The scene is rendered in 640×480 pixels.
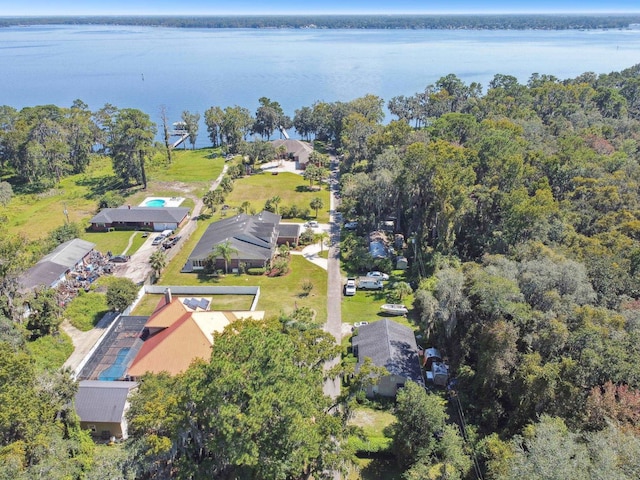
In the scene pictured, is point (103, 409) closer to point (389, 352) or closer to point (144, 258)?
Result: point (389, 352)

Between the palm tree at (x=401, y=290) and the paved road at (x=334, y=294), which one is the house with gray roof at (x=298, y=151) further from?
the palm tree at (x=401, y=290)

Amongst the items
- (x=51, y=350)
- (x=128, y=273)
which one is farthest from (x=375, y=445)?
(x=128, y=273)

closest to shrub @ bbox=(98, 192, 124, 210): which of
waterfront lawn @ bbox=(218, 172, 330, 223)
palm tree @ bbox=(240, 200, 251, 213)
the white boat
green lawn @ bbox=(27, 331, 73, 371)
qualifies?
waterfront lawn @ bbox=(218, 172, 330, 223)

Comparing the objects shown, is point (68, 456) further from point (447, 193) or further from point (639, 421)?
point (447, 193)

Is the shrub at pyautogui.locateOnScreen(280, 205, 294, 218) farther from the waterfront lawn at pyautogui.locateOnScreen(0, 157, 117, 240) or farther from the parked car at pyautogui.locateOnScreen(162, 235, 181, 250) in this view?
the waterfront lawn at pyautogui.locateOnScreen(0, 157, 117, 240)

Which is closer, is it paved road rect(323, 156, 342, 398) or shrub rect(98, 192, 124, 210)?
paved road rect(323, 156, 342, 398)

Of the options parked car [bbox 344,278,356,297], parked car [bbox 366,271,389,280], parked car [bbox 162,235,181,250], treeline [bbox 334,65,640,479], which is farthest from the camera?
parked car [bbox 162,235,181,250]

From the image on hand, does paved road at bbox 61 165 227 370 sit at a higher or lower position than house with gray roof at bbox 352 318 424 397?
lower
